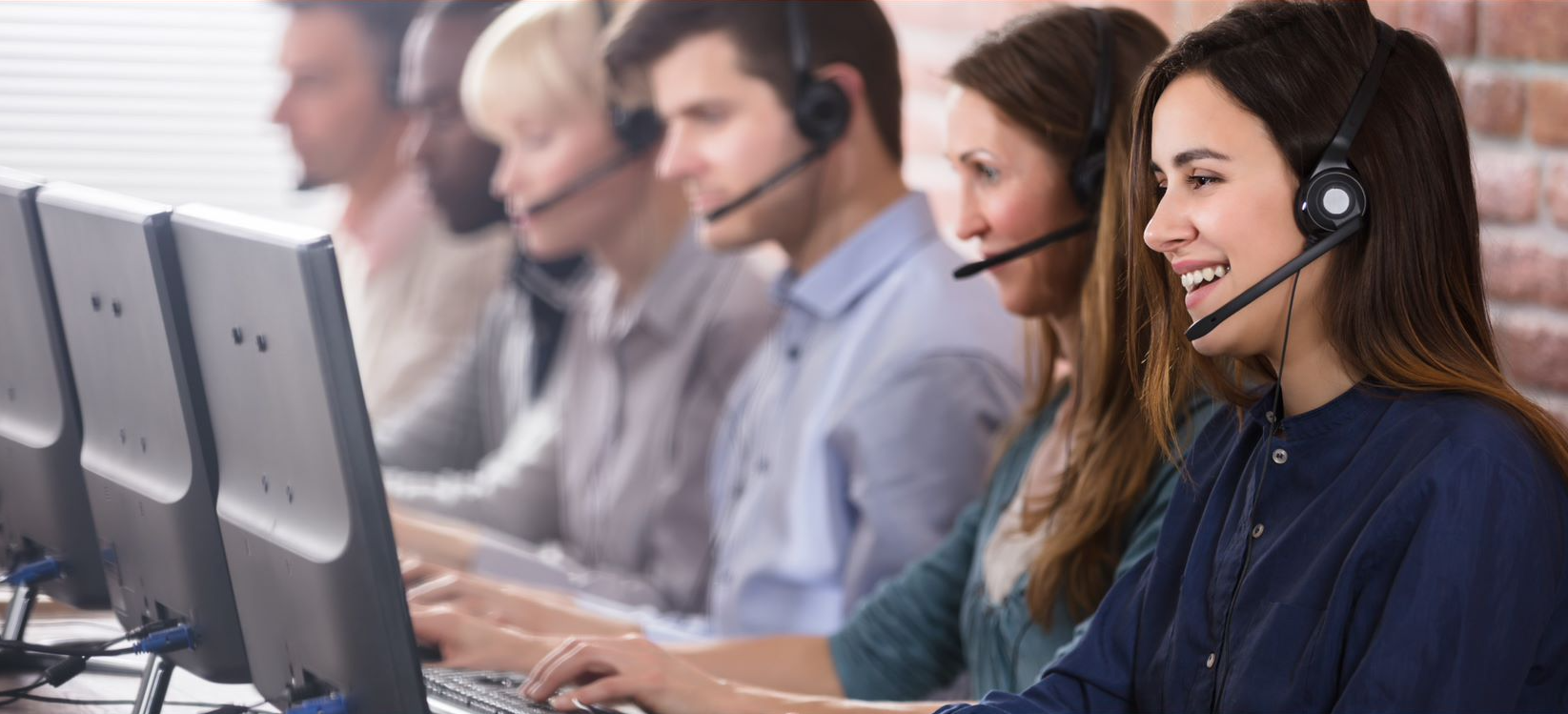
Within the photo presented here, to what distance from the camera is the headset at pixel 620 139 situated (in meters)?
2.24

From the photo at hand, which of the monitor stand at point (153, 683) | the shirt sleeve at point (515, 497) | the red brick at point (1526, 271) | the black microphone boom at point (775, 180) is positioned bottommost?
the shirt sleeve at point (515, 497)

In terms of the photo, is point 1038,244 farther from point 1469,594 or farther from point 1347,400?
point 1469,594

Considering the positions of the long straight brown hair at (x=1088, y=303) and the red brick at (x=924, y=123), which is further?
the red brick at (x=924, y=123)

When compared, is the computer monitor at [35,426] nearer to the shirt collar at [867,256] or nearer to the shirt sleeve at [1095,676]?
the shirt sleeve at [1095,676]

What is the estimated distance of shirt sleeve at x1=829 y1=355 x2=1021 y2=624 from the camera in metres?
1.60

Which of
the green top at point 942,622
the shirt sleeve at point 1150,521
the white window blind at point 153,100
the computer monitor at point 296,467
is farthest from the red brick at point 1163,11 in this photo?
the white window blind at point 153,100

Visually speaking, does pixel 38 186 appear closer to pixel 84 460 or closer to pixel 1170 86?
pixel 84 460

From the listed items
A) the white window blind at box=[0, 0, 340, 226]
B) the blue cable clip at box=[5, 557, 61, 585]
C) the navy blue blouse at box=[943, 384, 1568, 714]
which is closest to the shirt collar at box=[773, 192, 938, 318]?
the navy blue blouse at box=[943, 384, 1568, 714]

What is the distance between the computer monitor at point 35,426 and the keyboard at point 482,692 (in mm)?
283

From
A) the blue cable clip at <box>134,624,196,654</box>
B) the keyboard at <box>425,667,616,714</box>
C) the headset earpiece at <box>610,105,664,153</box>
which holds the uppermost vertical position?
the headset earpiece at <box>610,105,664,153</box>

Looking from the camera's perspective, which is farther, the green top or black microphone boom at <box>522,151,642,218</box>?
black microphone boom at <box>522,151,642,218</box>

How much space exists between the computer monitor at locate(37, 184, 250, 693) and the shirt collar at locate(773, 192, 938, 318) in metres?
0.81

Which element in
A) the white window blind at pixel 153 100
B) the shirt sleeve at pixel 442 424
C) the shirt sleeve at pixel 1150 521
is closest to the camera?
the shirt sleeve at pixel 1150 521

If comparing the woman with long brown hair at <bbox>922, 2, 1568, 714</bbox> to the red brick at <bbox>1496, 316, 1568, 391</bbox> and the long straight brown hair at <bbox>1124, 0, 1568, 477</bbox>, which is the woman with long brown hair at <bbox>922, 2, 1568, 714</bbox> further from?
the red brick at <bbox>1496, 316, 1568, 391</bbox>
